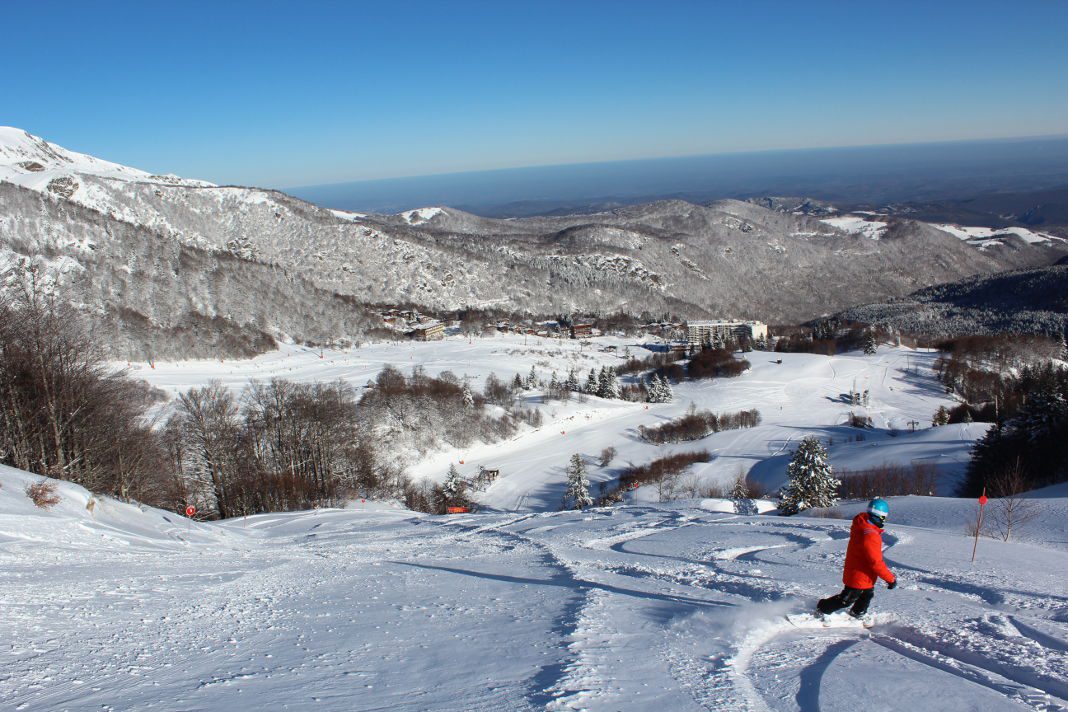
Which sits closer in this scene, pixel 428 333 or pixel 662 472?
pixel 662 472

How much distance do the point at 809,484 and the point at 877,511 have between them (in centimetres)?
2004

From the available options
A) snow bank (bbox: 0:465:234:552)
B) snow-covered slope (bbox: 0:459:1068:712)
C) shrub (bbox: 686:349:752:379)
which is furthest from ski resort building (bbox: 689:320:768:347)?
snow-covered slope (bbox: 0:459:1068:712)

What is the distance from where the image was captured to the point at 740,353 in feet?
309

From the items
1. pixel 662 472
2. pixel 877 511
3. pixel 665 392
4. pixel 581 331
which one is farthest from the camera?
pixel 581 331

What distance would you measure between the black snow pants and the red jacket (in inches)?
4.3

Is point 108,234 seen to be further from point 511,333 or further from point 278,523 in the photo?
point 278,523

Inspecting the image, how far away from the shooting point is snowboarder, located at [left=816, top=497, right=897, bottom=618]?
6.07 metres

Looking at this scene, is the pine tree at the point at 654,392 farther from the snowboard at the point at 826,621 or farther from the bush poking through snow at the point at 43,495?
the snowboard at the point at 826,621

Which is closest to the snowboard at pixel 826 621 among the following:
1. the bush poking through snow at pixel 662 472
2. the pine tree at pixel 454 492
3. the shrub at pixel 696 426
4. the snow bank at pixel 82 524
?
the snow bank at pixel 82 524

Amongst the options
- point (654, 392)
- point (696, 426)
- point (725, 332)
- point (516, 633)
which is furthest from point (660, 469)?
point (725, 332)

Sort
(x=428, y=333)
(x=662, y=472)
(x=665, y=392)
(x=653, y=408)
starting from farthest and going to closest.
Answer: (x=428, y=333)
(x=665, y=392)
(x=653, y=408)
(x=662, y=472)

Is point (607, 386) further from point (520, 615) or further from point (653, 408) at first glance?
point (520, 615)

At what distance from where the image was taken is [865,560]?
240 inches

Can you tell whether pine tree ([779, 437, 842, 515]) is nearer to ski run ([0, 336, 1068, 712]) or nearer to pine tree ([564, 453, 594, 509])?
ski run ([0, 336, 1068, 712])
